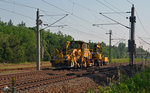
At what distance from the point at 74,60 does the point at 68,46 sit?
1.85m

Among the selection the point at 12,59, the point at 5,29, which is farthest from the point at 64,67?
the point at 5,29

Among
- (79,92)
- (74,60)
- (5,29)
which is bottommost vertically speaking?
(79,92)

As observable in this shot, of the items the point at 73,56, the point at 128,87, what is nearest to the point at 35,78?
the point at 128,87

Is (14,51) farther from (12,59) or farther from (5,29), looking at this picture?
(5,29)

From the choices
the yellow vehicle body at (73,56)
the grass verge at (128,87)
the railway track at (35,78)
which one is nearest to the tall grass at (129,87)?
the grass verge at (128,87)

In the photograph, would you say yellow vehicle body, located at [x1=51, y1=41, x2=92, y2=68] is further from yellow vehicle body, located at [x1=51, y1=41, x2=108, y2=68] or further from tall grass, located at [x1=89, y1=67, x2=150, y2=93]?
tall grass, located at [x1=89, y1=67, x2=150, y2=93]

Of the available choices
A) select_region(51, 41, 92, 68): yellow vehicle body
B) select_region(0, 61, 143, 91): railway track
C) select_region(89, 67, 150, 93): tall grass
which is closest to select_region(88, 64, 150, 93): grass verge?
select_region(89, 67, 150, 93): tall grass

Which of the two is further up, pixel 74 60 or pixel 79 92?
pixel 74 60

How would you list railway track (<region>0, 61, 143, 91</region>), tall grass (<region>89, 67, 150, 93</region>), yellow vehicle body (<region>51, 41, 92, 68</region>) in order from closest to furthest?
tall grass (<region>89, 67, 150, 93</region>) → railway track (<region>0, 61, 143, 91</region>) → yellow vehicle body (<region>51, 41, 92, 68</region>)

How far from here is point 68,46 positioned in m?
22.7

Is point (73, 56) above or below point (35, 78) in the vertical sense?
above

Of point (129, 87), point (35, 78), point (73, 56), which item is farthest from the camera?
point (73, 56)

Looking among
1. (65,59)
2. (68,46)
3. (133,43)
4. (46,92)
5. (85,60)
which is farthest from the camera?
A: (85,60)

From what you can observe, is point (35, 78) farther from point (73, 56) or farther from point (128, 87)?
point (73, 56)
